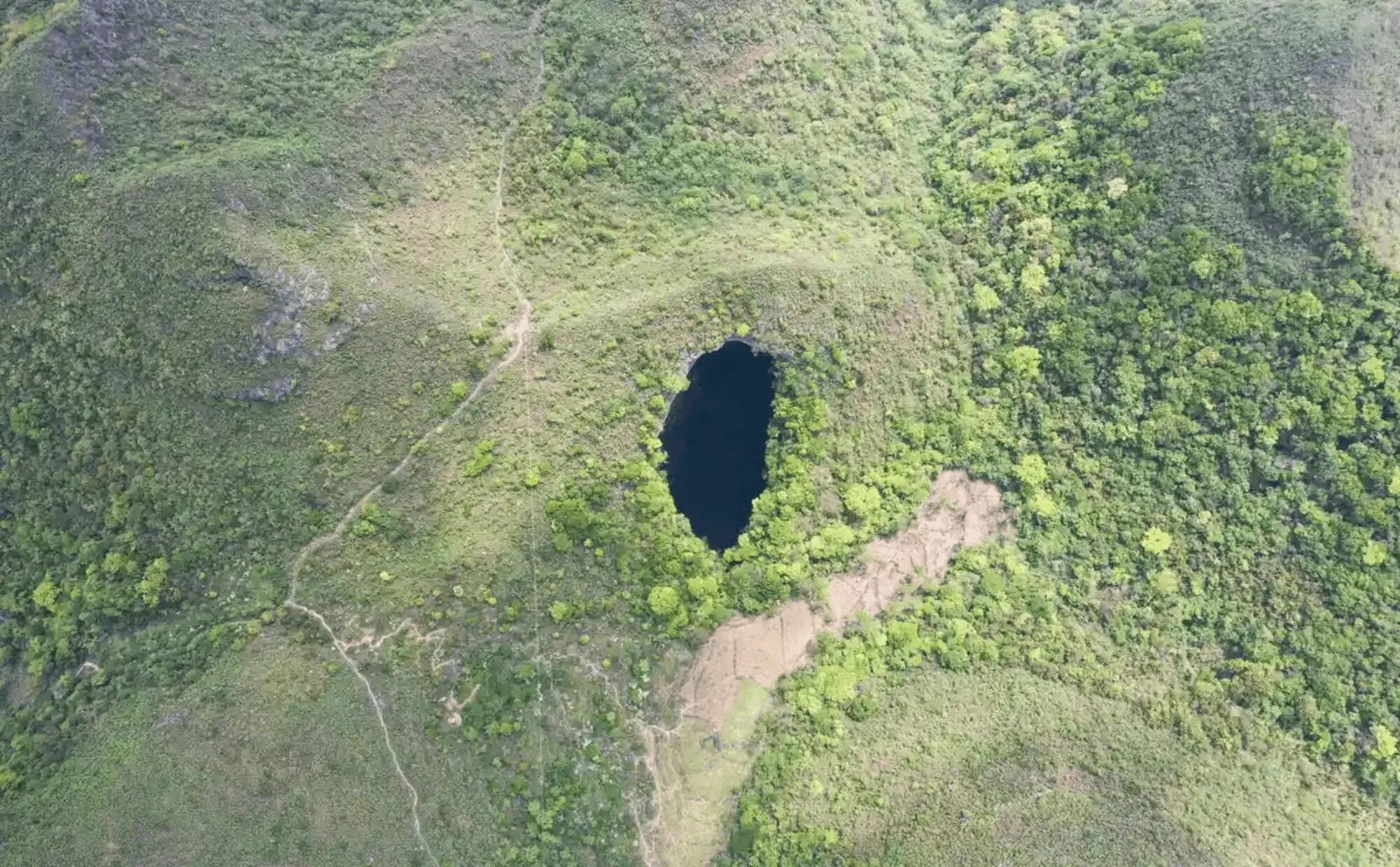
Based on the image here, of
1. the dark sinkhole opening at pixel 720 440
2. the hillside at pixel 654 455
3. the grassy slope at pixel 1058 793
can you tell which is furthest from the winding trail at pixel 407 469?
the grassy slope at pixel 1058 793

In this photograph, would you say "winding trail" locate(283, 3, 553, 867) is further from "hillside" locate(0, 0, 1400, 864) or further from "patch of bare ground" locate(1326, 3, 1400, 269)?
"patch of bare ground" locate(1326, 3, 1400, 269)

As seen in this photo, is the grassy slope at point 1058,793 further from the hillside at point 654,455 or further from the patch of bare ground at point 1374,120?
the patch of bare ground at point 1374,120

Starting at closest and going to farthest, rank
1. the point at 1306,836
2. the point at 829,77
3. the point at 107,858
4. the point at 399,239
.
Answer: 1. the point at 107,858
2. the point at 1306,836
3. the point at 399,239
4. the point at 829,77

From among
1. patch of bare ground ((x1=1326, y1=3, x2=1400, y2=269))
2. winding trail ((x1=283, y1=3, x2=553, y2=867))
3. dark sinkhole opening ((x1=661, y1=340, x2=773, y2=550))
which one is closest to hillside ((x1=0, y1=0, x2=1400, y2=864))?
winding trail ((x1=283, y1=3, x2=553, y2=867))

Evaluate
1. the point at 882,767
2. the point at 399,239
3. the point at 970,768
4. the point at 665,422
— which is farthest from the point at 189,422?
the point at 970,768

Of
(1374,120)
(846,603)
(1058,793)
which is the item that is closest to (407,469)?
(846,603)

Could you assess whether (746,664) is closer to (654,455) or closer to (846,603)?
(846,603)

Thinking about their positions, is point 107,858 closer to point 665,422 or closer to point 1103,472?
point 665,422
